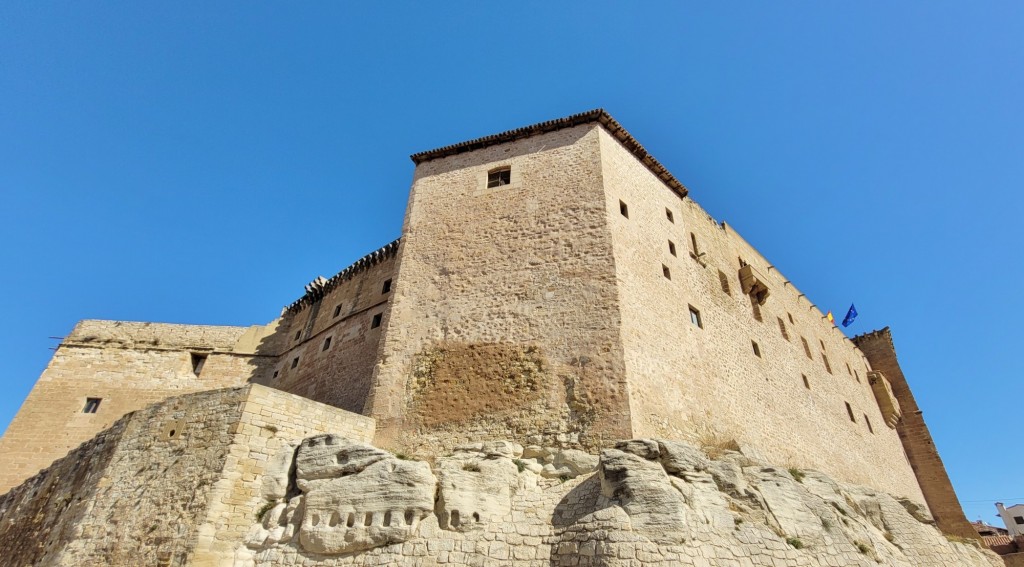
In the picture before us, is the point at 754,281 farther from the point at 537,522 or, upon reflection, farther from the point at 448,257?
the point at 537,522

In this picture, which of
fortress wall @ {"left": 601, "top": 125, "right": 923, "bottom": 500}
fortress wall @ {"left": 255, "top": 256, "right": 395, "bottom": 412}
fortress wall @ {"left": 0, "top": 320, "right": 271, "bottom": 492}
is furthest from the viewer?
fortress wall @ {"left": 0, "top": 320, "right": 271, "bottom": 492}

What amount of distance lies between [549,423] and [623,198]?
6490 mm

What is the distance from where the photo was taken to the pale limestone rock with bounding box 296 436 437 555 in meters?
8.53

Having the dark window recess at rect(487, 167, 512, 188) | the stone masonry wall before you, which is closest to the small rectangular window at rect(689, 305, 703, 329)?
the dark window recess at rect(487, 167, 512, 188)

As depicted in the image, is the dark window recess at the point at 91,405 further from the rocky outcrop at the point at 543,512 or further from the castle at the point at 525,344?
the rocky outcrop at the point at 543,512

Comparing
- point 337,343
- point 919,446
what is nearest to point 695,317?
point 337,343

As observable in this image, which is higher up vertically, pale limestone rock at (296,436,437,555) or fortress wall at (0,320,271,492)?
fortress wall at (0,320,271,492)

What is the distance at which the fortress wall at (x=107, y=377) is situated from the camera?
57.0 ft

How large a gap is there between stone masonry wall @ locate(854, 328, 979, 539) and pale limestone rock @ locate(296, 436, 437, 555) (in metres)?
25.9

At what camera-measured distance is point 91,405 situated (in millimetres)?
18719

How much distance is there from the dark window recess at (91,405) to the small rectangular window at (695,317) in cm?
1949

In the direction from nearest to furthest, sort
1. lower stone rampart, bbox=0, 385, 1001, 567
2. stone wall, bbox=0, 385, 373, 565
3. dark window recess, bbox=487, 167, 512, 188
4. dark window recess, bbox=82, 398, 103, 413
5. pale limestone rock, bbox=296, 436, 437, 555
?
lower stone rampart, bbox=0, 385, 1001, 567 < pale limestone rock, bbox=296, 436, 437, 555 < stone wall, bbox=0, 385, 373, 565 < dark window recess, bbox=487, 167, 512, 188 < dark window recess, bbox=82, 398, 103, 413

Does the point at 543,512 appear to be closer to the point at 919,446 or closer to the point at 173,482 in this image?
the point at 173,482

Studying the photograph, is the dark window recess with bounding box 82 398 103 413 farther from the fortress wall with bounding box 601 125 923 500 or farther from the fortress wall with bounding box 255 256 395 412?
the fortress wall with bounding box 601 125 923 500
